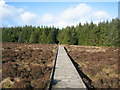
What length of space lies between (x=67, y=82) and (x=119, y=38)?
1576 inches

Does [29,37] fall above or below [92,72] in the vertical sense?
above

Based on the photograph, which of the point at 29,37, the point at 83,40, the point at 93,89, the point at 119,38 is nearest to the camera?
the point at 93,89

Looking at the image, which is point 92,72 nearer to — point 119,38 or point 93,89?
point 93,89

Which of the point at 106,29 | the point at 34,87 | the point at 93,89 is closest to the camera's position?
the point at 34,87

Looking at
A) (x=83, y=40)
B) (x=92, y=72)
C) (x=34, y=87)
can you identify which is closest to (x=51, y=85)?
(x=34, y=87)

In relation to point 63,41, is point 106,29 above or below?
above

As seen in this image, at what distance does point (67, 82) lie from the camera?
7.81 metres

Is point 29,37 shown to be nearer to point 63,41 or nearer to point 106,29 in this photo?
point 63,41

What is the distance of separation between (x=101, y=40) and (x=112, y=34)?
264 inches

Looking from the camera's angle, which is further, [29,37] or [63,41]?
[29,37]

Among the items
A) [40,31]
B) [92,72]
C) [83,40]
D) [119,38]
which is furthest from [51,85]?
[40,31]

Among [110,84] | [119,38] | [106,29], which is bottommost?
[110,84]

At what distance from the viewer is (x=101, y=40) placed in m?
53.0

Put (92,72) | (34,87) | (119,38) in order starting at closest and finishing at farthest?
(34,87) → (92,72) → (119,38)
